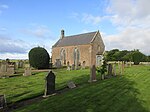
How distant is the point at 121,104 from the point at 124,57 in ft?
158

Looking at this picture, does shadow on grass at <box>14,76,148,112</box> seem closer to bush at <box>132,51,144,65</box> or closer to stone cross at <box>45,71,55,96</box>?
stone cross at <box>45,71,55,96</box>

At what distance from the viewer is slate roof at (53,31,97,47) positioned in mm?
54703

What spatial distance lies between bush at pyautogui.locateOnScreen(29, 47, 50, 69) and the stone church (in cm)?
824

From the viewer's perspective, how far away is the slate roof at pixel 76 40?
54.7m

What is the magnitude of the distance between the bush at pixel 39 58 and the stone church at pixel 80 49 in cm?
824

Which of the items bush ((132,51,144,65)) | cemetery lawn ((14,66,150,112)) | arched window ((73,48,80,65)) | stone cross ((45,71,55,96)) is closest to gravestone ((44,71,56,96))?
stone cross ((45,71,55,96))

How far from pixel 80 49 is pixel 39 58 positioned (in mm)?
19082

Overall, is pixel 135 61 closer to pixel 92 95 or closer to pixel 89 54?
pixel 89 54

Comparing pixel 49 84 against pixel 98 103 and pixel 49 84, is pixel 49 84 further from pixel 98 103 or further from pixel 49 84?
pixel 98 103

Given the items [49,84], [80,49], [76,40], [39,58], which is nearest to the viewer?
[49,84]

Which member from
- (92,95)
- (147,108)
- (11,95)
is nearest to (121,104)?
(147,108)

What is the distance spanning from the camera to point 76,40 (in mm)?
58969

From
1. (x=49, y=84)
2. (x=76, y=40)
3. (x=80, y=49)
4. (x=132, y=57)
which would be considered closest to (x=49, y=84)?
(x=49, y=84)

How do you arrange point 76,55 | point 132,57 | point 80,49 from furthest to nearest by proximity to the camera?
point 76,55, point 80,49, point 132,57
